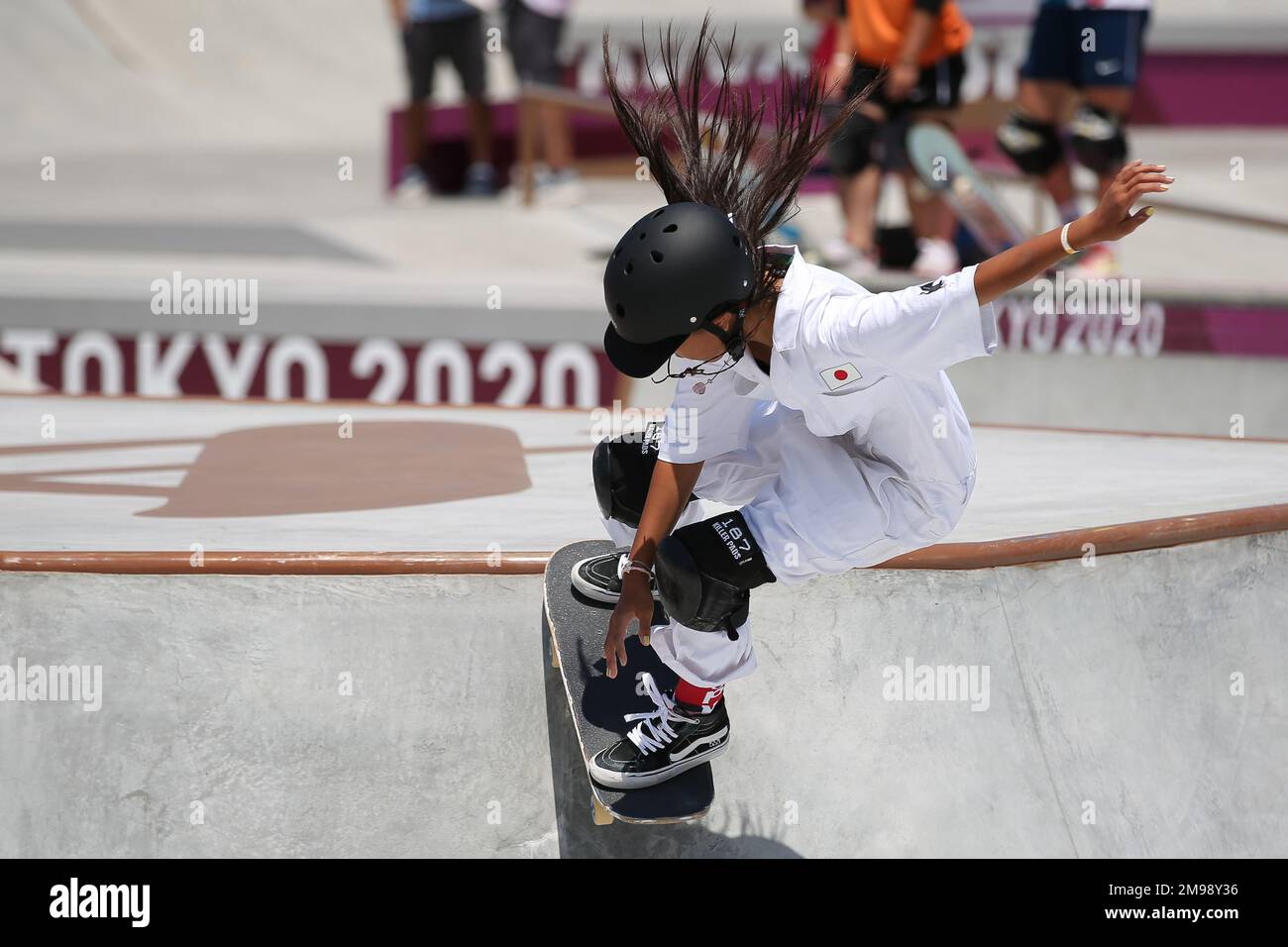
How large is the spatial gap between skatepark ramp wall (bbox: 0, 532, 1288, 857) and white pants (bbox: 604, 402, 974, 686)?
493 millimetres

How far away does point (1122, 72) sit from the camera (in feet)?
Result: 25.6

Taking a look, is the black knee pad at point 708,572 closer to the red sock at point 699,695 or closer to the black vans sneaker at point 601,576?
the red sock at point 699,695

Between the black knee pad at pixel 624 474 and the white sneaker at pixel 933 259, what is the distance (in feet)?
15.7

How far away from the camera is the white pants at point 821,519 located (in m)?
3.22

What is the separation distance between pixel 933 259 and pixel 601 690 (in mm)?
5270

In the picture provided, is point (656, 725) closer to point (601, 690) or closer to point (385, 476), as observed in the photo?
point (601, 690)

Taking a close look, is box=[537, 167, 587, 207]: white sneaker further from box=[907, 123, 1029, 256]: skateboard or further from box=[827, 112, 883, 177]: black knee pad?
box=[907, 123, 1029, 256]: skateboard

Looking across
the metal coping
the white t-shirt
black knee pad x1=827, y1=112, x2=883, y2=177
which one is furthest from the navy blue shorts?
the white t-shirt

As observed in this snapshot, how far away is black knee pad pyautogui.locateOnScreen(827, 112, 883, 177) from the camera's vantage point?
306 inches

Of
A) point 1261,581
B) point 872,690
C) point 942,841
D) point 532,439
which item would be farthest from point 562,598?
point 532,439

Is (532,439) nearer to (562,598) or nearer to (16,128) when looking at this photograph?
(562,598)

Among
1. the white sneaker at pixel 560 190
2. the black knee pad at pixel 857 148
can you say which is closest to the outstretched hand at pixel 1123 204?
the black knee pad at pixel 857 148

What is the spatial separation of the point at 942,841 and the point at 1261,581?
1261 millimetres
